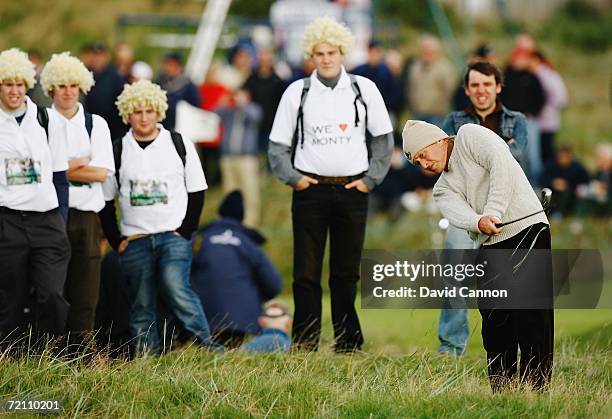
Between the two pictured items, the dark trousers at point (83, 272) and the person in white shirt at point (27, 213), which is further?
the dark trousers at point (83, 272)

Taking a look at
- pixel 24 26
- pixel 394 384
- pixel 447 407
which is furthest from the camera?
pixel 24 26

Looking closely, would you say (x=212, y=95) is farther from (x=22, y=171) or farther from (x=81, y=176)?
(x=22, y=171)

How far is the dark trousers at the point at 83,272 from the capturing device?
9859mm

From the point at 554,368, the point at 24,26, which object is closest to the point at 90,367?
the point at 554,368

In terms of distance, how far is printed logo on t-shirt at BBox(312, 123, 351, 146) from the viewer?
9938mm

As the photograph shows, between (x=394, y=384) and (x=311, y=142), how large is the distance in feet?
7.01

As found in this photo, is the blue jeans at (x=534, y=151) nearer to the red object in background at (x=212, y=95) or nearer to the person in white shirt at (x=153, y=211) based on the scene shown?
the red object in background at (x=212, y=95)

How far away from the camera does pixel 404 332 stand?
1220cm

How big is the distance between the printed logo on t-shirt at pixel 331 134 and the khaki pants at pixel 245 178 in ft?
26.4

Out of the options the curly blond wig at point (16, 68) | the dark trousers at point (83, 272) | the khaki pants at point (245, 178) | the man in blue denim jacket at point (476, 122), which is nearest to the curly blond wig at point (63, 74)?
the curly blond wig at point (16, 68)

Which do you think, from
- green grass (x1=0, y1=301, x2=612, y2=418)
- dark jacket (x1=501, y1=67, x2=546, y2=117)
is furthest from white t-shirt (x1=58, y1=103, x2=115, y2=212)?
dark jacket (x1=501, y1=67, x2=546, y2=117)

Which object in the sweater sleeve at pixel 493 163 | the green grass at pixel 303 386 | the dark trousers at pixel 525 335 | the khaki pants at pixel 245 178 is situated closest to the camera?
the green grass at pixel 303 386

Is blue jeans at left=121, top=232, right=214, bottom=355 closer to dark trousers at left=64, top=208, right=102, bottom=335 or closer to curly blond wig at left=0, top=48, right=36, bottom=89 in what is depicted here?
dark trousers at left=64, top=208, right=102, bottom=335

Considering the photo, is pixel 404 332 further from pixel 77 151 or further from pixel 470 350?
pixel 77 151
